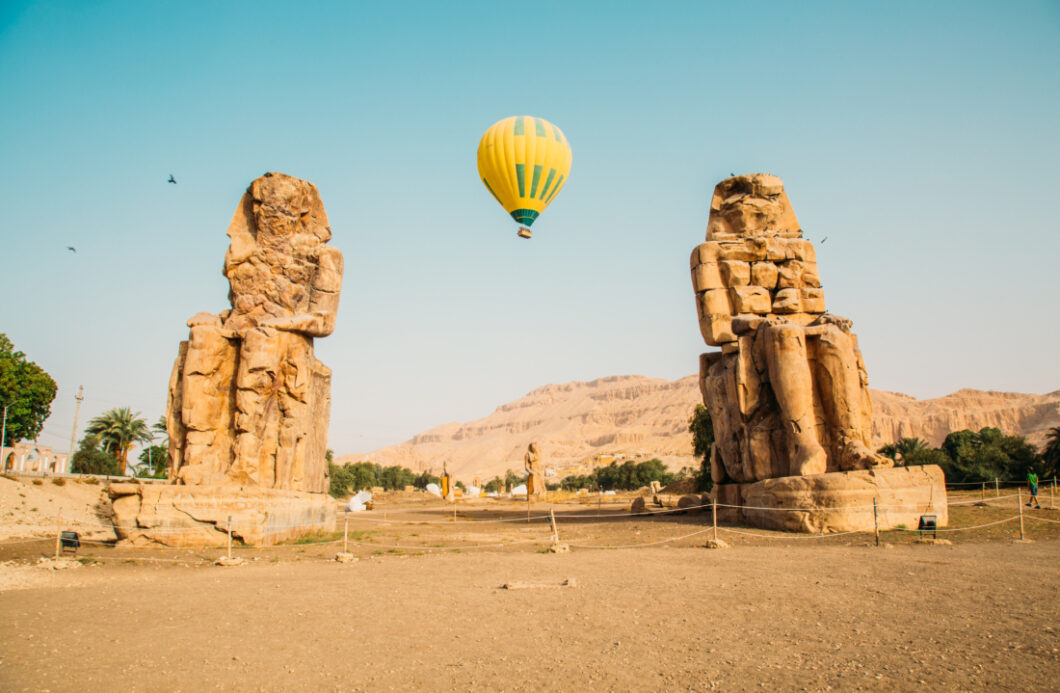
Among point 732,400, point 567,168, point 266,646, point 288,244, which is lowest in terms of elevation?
point 266,646

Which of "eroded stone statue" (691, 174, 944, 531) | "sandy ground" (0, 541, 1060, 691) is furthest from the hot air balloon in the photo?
"sandy ground" (0, 541, 1060, 691)

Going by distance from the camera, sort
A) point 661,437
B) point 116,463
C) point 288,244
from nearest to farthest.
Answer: point 288,244
point 116,463
point 661,437

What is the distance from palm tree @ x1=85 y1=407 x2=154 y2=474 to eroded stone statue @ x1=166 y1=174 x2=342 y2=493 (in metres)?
35.3

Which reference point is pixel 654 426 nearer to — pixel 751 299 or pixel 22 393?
pixel 22 393

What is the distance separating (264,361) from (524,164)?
9.54m

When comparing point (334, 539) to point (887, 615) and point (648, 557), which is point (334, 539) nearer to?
point (648, 557)

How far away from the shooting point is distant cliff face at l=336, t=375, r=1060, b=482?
92062mm

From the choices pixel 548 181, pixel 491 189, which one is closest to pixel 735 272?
pixel 548 181

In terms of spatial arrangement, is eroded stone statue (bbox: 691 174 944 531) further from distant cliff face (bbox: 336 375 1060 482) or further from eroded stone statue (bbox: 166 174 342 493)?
distant cliff face (bbox: 336 375 1060 482)

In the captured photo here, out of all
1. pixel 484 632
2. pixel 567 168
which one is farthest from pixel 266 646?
pixel 567 168

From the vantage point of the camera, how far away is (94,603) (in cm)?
786

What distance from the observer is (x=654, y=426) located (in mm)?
134125

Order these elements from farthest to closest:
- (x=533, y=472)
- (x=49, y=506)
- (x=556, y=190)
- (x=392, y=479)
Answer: (x=392, y=479)
(x=533, y=472)
(x=49, y=506)
(x=556, y=190)

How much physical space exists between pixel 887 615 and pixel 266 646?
5.47m
